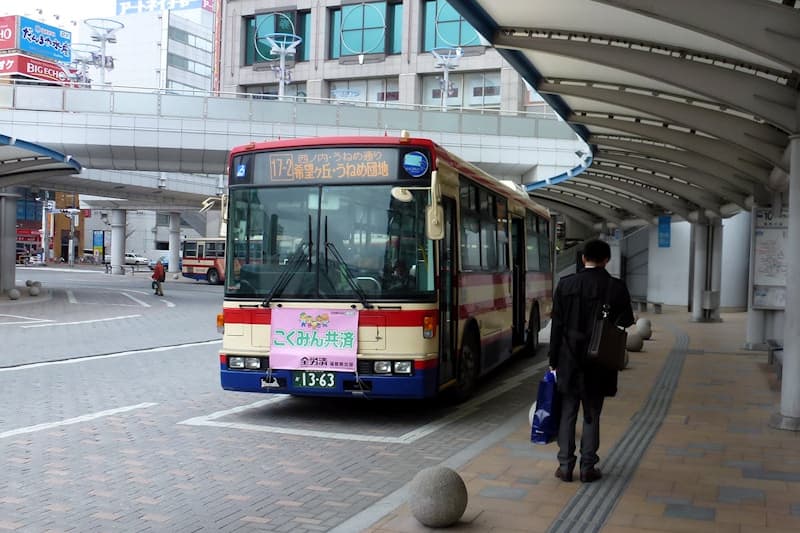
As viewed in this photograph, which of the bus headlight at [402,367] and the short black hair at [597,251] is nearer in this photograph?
the short black hair at [597,251]

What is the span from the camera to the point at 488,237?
11711mm

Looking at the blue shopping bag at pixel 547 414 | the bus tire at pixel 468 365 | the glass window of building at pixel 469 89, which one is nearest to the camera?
the blue shopping bag at pixel 547 414

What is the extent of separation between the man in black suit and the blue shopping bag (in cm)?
6

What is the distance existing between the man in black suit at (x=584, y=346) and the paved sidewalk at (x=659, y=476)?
33cm

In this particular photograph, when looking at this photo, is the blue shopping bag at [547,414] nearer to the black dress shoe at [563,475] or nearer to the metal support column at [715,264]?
the black dress shoe at [563,475]

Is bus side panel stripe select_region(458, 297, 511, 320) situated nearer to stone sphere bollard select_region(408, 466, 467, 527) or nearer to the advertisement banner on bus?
stone sphere bollard select_region(408, 466, 467, 527)

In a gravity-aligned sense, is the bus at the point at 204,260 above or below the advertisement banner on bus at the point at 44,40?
below

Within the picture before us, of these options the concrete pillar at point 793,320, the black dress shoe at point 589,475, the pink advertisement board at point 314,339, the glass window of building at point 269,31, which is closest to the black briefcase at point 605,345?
the black dress shoe at point 589,475

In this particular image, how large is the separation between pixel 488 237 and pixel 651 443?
4.20 meters

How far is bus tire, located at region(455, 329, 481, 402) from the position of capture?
33.7ft

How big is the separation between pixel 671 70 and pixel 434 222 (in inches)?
129

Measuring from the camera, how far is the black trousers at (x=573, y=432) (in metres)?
6.57

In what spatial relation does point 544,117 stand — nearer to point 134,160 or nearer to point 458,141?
point 458,141

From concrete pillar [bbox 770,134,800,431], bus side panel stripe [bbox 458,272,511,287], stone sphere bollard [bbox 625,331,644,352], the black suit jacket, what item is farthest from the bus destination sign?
stone sphere bollard [bbox 625,331,644,352]
